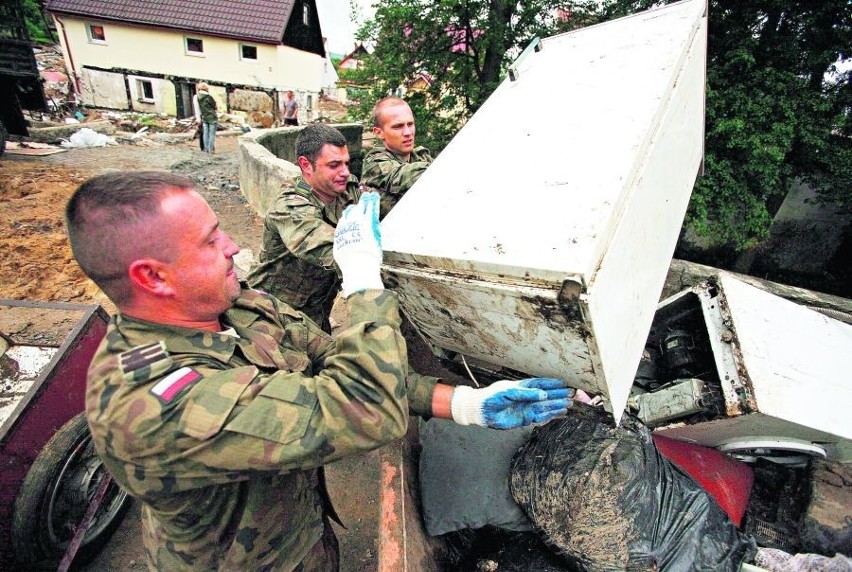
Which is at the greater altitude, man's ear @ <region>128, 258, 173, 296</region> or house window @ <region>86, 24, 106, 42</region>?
man's ear @ <region>128, 258, 173, 296</region>

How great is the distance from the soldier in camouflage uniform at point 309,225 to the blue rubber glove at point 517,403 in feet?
2.59

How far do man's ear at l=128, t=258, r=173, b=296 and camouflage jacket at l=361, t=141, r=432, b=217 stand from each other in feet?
5.11

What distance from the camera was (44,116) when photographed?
38.7ft

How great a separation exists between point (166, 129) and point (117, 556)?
524 inches

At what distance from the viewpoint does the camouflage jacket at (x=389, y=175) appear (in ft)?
7.85

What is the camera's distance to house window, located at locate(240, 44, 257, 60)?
17.2 meters

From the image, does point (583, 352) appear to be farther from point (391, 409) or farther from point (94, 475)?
point (94, 475)

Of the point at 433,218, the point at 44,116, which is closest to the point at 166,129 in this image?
the point at 44,116

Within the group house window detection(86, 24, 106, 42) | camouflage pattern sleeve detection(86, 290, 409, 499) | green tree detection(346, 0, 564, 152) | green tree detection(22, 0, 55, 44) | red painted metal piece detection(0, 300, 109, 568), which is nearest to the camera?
camouflage pattern sleeve detection(86, 290, 409, 499)

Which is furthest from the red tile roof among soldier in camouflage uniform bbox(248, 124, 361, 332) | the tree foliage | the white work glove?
the white work glove

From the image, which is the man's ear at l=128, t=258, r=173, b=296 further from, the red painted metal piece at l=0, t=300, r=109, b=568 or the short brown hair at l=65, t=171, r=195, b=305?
the red painted metal piece at l=0, t=300, r=109, b=568

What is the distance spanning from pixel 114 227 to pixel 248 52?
20.0m

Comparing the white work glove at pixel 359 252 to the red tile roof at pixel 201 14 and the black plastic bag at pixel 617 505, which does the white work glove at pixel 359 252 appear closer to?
the black plastic bag at pixel 617 505

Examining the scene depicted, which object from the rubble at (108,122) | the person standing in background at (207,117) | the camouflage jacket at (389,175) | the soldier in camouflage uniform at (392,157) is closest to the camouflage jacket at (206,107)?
the person standing in background at (207,117)
